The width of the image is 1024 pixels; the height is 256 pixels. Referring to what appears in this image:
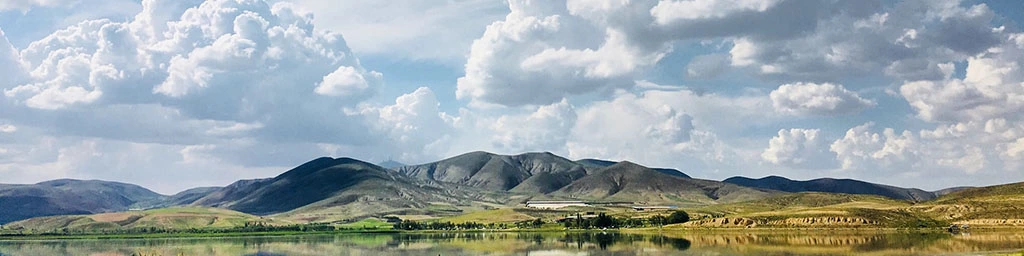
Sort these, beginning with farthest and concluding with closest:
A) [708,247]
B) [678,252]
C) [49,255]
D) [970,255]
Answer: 1. [49,255]
2. [708,247]
3. [678,252]
4. [970,255]

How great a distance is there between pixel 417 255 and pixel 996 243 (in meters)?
101

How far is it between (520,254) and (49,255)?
121248mm

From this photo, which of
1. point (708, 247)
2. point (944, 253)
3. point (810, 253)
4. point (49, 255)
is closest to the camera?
point (944, 253)

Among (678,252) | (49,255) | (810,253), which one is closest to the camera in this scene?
(810,253)

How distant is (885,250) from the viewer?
5089 inches

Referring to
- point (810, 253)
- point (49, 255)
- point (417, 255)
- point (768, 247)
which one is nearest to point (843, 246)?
point (768, 247)

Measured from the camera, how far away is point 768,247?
14362 cm

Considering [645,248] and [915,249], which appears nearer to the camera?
[915,249]

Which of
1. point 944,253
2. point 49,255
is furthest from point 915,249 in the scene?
point 49,255

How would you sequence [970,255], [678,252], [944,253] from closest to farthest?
[970,255] < [944,253] < [678,252]

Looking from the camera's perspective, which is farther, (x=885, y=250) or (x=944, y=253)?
(x=885, y=250)

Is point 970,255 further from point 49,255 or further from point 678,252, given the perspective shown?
point 49,255

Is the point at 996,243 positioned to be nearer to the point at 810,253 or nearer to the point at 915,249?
the point at 915,249

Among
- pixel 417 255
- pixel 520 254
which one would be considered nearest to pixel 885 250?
pixel 520 254
